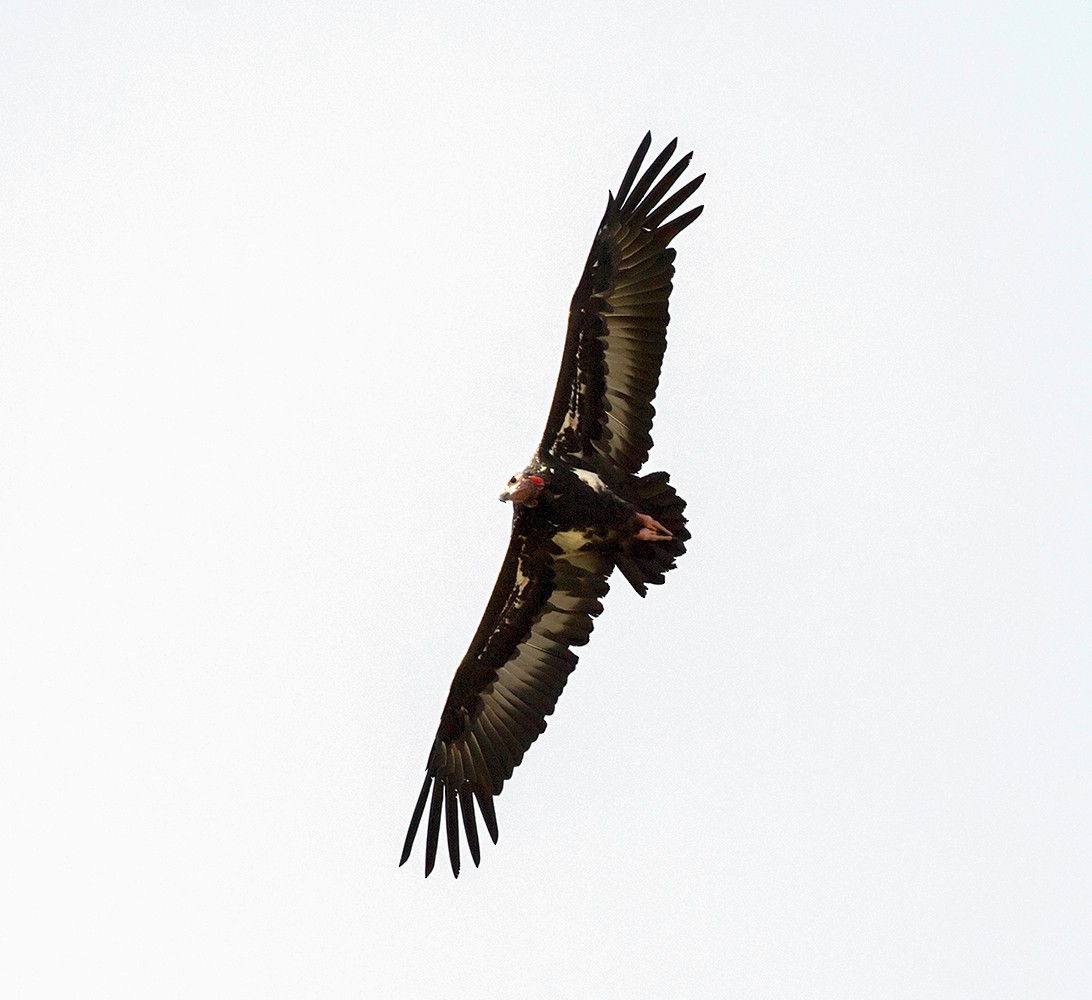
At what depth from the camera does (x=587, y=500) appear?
20.4 meters

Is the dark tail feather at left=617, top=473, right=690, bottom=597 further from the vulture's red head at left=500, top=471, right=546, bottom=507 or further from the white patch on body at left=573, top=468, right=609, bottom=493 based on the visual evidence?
the vulture's red head at left=500, top=471, right=546, bottom=507

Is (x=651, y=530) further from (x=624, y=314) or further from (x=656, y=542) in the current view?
(x=624, y=314)

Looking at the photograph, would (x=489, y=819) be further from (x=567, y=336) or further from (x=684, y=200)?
(x=684, y=200)

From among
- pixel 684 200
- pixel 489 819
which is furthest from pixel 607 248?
pixel 489 819

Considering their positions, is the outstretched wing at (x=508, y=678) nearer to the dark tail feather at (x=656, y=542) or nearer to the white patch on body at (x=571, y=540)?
the white patch on body at (x=571, y=540)

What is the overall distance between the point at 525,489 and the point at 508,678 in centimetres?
241

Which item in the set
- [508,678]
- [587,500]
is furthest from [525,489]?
[508,678]

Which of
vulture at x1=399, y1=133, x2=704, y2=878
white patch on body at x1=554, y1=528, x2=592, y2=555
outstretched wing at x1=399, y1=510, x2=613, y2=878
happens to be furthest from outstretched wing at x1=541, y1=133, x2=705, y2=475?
outstretched wing at x1=399, y1=510, x2=613, y2=878

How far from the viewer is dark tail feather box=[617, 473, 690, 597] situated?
66.8 ft

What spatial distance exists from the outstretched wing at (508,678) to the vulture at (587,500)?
1 cm

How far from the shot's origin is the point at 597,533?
67.6 ft

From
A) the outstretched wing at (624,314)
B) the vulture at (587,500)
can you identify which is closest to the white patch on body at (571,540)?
the vulture at (587,500)

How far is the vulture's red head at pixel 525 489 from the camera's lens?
66.7ft

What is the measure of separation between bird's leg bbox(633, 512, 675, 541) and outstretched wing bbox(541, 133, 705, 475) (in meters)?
0.57
